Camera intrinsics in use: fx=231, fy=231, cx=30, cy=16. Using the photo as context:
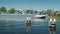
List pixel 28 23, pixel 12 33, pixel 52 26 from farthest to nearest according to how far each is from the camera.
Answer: pixel 28 23 < pixel 52 26 < pixel 12 33

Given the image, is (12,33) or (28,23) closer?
(12,33)

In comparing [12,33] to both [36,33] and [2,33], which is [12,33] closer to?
[2,33]

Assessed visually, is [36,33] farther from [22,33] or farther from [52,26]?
[52,26]

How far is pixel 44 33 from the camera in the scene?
155ft

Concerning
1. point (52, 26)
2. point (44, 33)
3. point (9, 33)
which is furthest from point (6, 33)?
point (52, 26)

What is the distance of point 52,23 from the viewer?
→ 181 feet

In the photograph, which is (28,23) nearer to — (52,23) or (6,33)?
(52,23)

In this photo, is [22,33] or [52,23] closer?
[22,33]

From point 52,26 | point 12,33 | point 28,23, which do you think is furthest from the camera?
point 28,23

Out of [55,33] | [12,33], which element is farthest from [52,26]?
[12,33]

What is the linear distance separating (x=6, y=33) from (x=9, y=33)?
607 mm

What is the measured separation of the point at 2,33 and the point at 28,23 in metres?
22.8

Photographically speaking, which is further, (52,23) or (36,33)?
(52,23)

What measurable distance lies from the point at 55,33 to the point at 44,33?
2.26m
